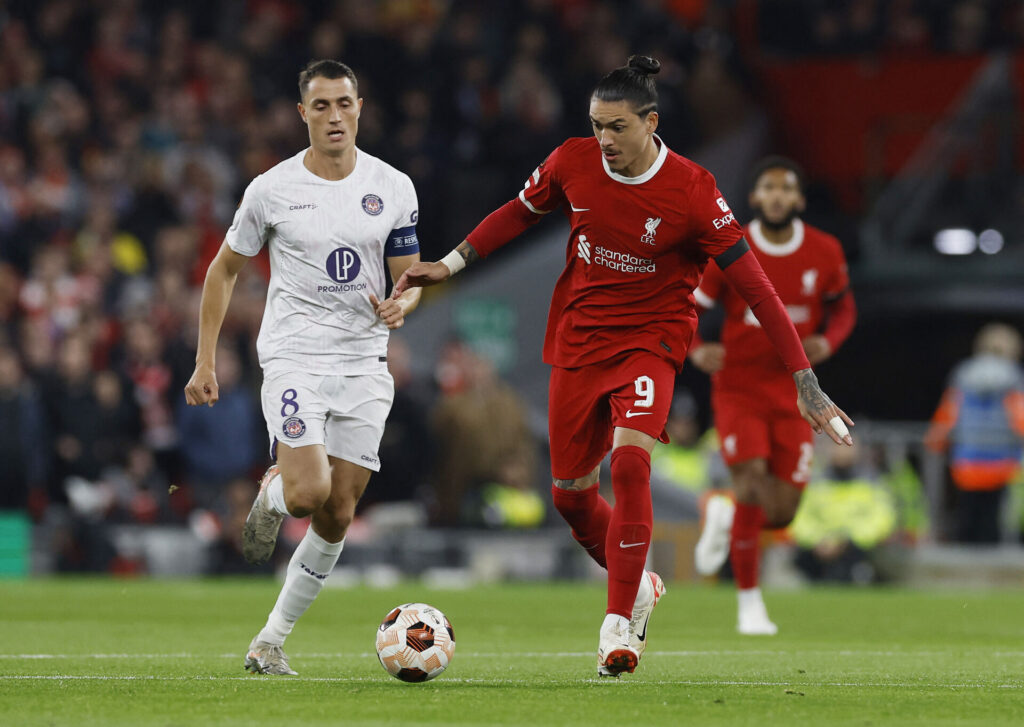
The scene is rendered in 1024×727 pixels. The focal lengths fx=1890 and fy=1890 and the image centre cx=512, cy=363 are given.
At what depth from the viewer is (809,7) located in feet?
78.1

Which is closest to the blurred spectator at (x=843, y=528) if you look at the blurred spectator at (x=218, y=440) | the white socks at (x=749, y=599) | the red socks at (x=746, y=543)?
the blurred spectator at (x=218, y=440)

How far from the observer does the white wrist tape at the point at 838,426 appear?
7.65 metres

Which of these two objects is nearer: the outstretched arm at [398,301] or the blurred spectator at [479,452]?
the outstretched arm at [398,301]

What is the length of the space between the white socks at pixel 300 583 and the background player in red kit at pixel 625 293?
106 centimetres

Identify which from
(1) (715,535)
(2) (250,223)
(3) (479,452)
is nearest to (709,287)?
(1) (715,535)

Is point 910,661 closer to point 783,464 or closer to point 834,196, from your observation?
point 783,464

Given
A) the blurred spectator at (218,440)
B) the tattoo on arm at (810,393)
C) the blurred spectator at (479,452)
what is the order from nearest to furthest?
the tattoo on arm at (810,393) < the blurred spectator at (218,440) < the blurred spectator at (479,452)

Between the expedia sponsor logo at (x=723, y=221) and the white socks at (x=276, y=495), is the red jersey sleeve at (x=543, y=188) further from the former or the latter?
the white socks at (x=276, y=495)

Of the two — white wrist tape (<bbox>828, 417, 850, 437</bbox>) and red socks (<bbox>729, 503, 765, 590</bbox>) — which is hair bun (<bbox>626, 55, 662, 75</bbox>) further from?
red socks (<bbox>729, 503, 765, 590</bbox>)

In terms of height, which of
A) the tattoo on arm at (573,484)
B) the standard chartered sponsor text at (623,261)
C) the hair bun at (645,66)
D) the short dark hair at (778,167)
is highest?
the short dark hair at (778,167)

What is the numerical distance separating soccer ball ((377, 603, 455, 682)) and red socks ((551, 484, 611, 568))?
0.90 metres

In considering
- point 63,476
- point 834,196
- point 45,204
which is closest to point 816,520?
point 834,196

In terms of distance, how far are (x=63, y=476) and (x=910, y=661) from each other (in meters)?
10.7

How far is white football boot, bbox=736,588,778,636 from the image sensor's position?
1133 centimetres
